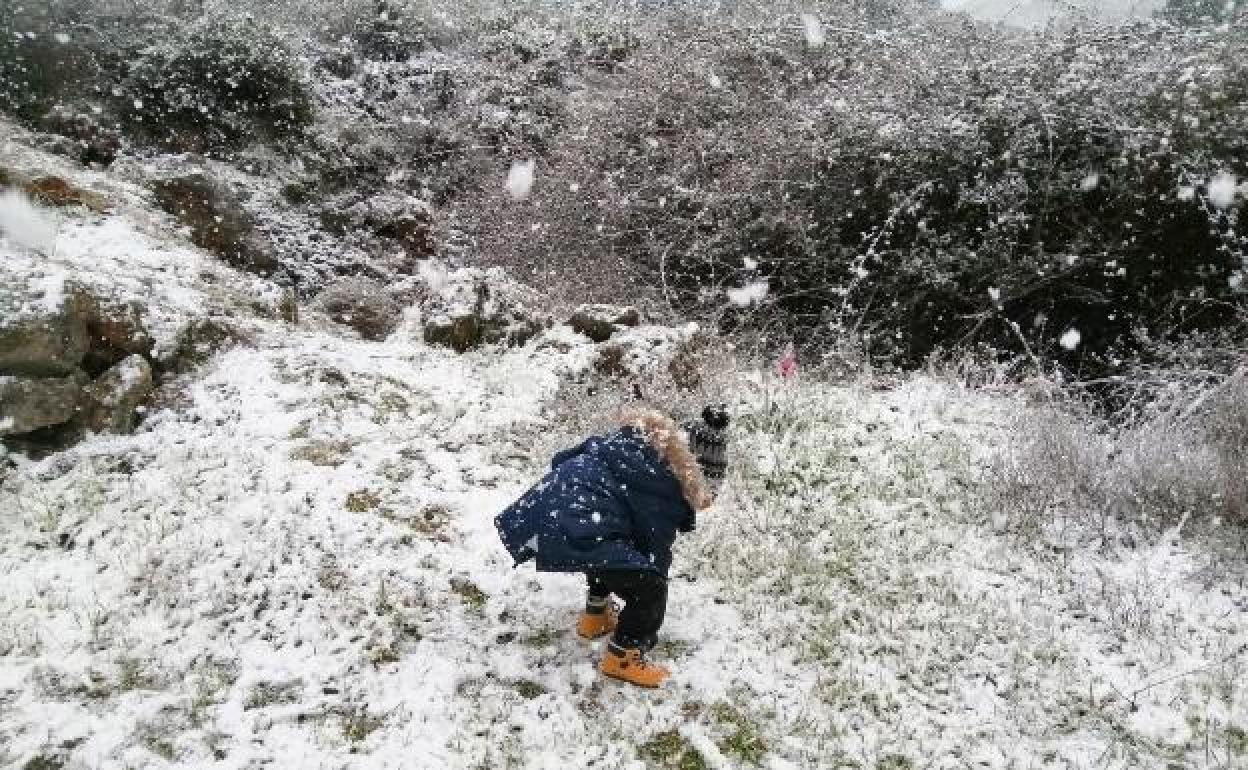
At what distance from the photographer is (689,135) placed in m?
10.7

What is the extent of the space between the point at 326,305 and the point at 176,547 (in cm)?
437

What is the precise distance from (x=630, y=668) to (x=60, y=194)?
741 centimetres

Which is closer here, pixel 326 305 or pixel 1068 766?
pixel 1068 766

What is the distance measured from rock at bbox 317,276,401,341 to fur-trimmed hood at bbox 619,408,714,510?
5.25m

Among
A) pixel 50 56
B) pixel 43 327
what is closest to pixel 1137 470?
pixel 43 327

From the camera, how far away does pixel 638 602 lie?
13.7 feet

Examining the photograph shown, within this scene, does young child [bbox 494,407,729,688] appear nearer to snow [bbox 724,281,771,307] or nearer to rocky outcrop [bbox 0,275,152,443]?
rocky outcrop [bbox 0,275,152,443]

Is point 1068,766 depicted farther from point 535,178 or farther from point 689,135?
point 535,178

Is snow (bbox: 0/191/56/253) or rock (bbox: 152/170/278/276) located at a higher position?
snow (bbox: 0/191/56/253)

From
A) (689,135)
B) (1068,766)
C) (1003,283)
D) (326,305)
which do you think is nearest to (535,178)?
(689,135)

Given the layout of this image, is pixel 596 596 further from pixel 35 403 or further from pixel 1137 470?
pixel 35 403

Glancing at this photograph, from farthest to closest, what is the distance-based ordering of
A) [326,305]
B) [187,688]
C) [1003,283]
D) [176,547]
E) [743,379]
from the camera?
[326,305], [1003,283], [743,379], [176,547], [187,688]

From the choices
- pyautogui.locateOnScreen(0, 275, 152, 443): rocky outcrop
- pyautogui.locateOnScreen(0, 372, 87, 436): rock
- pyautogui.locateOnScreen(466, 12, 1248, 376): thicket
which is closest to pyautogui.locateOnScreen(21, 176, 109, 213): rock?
pyautogui.locateOnScreen(0, 275, 152, 443): rocky outcrop

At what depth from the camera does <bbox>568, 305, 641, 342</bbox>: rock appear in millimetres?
8070
